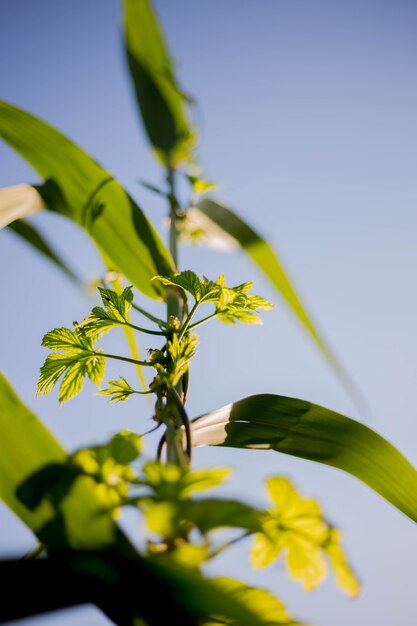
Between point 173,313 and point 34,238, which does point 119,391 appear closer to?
point 173,313

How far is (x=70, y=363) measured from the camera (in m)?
0.48

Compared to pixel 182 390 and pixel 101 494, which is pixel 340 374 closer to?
pixel 182 390

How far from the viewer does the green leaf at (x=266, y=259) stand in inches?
25.6

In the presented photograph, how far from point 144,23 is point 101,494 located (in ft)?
3.48

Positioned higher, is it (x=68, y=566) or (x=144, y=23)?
(x=144, y=23)

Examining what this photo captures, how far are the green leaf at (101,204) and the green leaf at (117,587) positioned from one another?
0.46 m

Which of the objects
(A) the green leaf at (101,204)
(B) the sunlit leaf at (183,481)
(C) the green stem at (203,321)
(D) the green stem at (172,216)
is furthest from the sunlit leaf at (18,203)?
(B) the sunlit leaf at (183,481)

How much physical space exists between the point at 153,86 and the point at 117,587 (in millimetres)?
1017

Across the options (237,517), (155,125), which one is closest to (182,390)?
(237,517)

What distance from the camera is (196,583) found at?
0.73 ft

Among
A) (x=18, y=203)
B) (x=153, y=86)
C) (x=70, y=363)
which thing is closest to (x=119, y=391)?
(x=70, y=363)

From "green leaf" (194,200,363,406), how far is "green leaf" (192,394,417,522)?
165 millimetres

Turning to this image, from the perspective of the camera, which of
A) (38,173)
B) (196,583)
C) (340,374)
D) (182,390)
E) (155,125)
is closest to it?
(196,583)

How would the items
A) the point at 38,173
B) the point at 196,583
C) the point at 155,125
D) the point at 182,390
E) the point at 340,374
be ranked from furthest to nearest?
the point at 155,125 → the point at 38,173 → the point at 340,374 → the point at 182,390 → the point at 196,583
